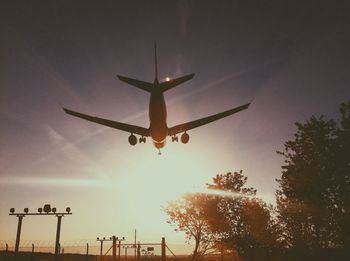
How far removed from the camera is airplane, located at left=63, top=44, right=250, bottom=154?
31688 mm

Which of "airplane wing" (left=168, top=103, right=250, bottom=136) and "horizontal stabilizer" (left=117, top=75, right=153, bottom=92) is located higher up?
"horizontal stabilizer" (left=117, top=75, right=153, bottom=92)

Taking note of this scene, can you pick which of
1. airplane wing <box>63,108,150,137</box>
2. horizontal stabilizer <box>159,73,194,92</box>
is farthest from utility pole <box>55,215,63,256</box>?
horizontal stabilizer <box>159,73,194,92</box>

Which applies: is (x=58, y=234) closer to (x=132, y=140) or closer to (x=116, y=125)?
(x=132, y=140)

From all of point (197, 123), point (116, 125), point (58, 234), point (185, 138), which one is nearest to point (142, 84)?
point (116, 125)

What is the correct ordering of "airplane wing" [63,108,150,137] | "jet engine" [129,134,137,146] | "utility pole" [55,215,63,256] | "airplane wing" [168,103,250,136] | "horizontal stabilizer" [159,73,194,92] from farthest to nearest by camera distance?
1. "utility pole" [55,215,63,256]
2. "jet engine" [129,134,137,146]
3. "airplane wing" [168,103,250,136]
4. "airplane wing" [63,108,150,137]
5. "horizontal stabilizer" [159,73,194,92]

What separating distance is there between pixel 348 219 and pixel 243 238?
13477 millimetres

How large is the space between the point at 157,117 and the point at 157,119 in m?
0.19

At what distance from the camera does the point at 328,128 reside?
130 feet

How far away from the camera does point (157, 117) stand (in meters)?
31.8

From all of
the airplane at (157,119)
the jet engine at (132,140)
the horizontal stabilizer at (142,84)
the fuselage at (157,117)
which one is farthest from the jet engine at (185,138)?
the horizontal stabilizer at (142,84)

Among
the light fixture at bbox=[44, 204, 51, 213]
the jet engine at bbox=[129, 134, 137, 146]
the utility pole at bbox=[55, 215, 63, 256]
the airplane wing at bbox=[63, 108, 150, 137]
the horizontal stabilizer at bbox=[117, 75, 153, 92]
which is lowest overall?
the utility pole at bbox=[55, 215, 63, 256]

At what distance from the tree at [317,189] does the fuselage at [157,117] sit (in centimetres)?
1652

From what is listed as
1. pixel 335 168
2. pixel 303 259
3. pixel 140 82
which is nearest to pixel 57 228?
pixel 140 82

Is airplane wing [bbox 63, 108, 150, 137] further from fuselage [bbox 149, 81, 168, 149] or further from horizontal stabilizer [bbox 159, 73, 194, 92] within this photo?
horizontal stabilizer [bbox 159, 73, 194, 92]
